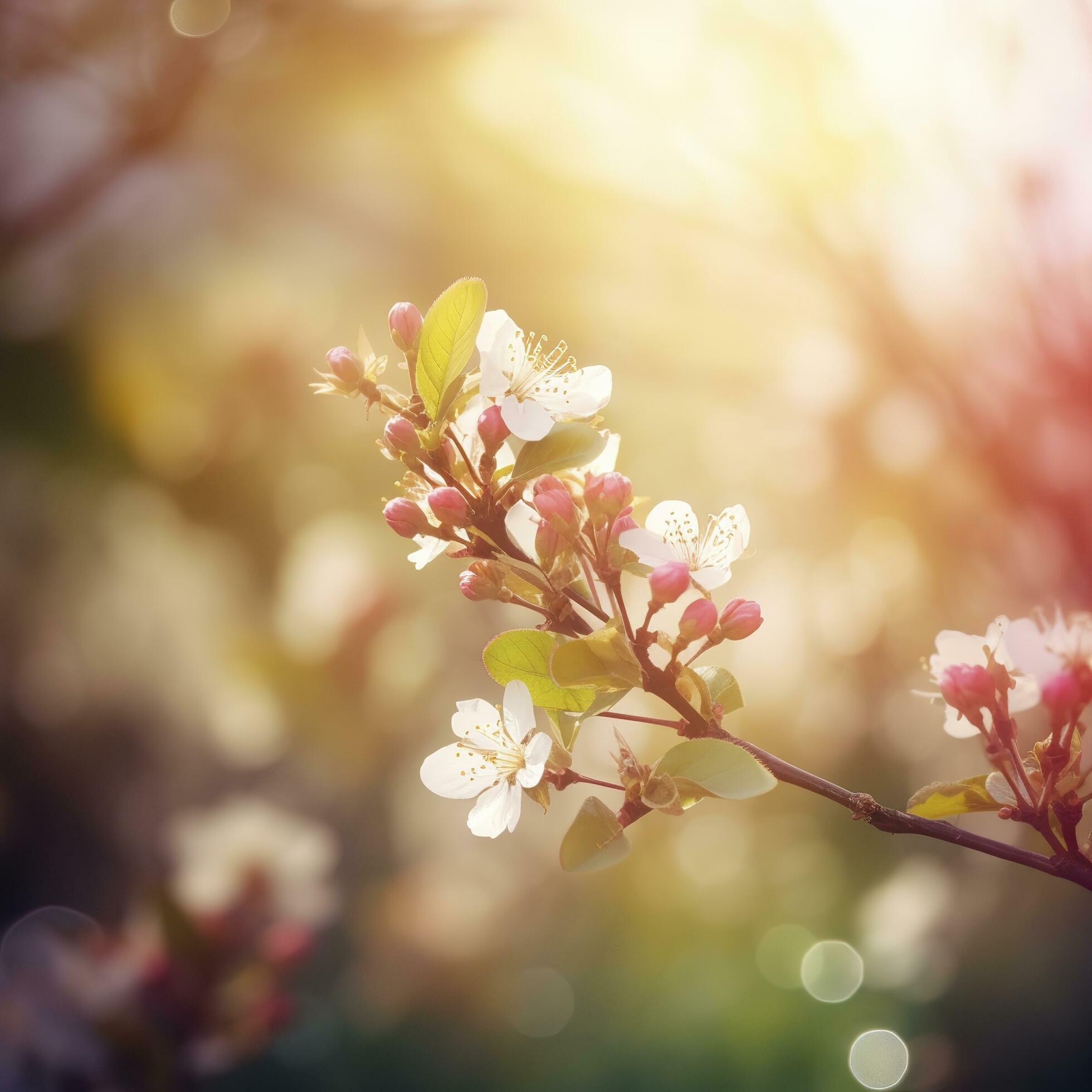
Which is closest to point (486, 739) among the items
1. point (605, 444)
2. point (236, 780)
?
point (605, 444)

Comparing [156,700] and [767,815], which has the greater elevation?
[156,700]

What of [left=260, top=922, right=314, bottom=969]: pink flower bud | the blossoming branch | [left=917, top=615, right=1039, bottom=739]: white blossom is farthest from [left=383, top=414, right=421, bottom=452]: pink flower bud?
[left=260, top=922, right=314, bottom=969]: pink flower bud

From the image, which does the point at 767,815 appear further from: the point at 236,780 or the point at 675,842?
the point at 236,780

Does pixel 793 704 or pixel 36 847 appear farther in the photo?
pixel 793 704

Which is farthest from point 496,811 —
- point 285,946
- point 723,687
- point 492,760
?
point 285,946

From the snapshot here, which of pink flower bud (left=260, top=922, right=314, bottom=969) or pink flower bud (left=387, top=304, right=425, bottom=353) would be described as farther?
pink flower bud (left=260, top=922, right=314, bottom=969)

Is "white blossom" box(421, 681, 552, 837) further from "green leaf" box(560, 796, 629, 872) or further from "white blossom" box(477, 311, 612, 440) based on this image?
"white blossom" box(477, 311, 612, 440)

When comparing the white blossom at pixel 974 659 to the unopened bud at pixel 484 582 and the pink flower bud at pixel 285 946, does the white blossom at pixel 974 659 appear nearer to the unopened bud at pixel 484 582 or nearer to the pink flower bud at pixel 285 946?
the unopened bud at pixel 484 582

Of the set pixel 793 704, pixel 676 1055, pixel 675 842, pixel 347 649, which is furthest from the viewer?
pixel 675 842
